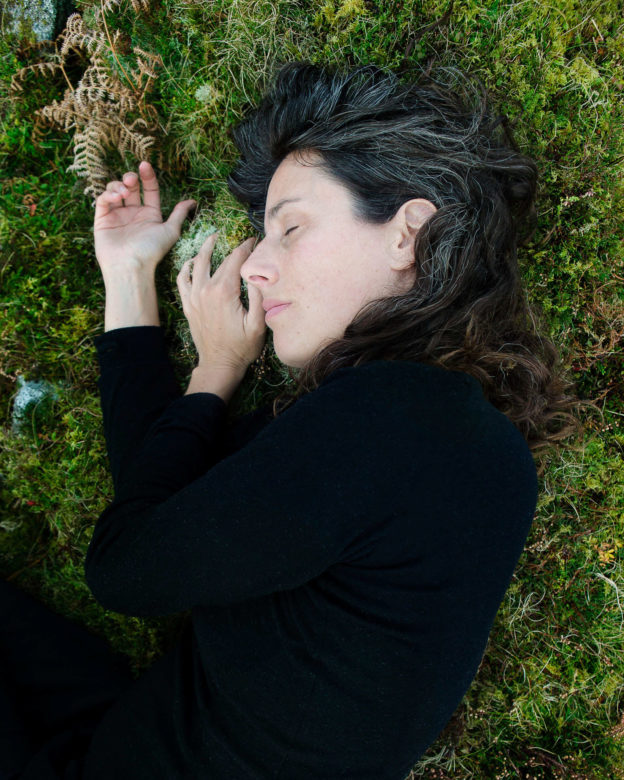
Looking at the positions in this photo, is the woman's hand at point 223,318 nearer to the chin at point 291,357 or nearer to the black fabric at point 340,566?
the chin at point 291,357

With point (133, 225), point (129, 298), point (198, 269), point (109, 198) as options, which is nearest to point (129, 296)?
point (129, 298)

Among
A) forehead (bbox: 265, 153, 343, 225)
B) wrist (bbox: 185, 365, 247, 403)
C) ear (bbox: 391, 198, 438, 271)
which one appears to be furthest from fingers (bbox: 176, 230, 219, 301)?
ear (bbox: 391, 198, 438, 271)

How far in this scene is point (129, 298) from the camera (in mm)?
3578

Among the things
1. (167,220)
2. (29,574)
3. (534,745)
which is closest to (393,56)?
(167,220)

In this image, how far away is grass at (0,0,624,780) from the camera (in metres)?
3.46

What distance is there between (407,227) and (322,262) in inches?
18.7

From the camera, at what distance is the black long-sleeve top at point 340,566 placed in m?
2.02

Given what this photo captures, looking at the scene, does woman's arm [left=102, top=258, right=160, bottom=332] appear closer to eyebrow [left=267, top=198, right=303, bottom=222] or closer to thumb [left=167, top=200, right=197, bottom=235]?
thumb [left=167, top=200, right=197, bottom=235]

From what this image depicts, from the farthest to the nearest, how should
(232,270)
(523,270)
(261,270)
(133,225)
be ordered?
(133,225)
(523,270)
(232,270)
(261,270)

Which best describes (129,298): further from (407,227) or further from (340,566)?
(340,566)

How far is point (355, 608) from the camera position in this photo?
7.09ft

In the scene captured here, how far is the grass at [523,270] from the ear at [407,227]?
125cm

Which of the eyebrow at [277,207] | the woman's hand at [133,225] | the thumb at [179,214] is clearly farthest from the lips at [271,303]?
the thumb at [179,214]

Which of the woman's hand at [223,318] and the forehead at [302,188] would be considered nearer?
the forehead at [302,188]
